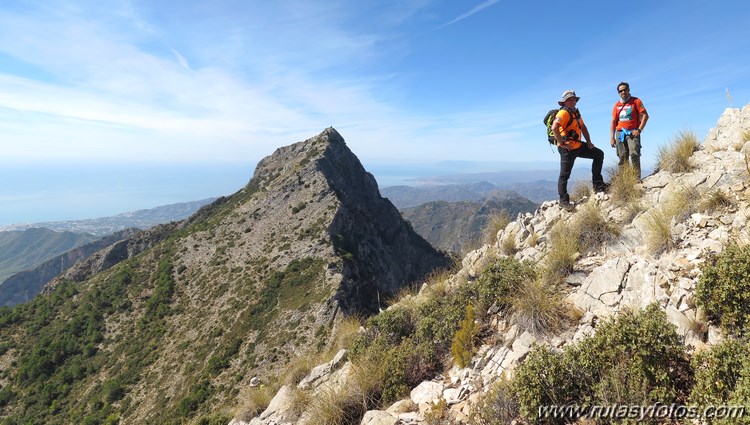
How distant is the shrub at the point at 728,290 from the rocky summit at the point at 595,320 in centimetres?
5

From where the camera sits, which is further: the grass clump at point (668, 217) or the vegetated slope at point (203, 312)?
the vegetated slope at point (203, 312)

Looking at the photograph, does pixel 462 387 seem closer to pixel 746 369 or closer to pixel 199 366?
pixel 746 369

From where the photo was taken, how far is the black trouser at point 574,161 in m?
9.52

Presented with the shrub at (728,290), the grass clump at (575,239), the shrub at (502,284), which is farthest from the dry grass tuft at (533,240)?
the shrub at (728,290)

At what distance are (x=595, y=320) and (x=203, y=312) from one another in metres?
48.7

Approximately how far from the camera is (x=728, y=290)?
4.12 meters

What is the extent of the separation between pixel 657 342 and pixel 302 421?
5.86 meters

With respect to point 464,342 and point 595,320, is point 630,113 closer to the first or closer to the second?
point 595,320

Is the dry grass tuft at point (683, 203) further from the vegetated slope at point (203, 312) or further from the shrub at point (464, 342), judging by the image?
the vegetated slope at point (203, 312)

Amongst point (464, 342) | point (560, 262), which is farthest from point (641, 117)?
point (464, 342)

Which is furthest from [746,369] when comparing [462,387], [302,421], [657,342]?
[302,421]

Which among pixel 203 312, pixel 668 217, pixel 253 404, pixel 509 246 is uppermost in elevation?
pixel 668 217

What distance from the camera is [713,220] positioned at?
6074 mm

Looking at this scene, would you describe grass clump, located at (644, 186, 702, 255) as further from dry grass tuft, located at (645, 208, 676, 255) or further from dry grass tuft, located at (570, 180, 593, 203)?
dry grass tuft, located at (570, 180, 593, 203)
